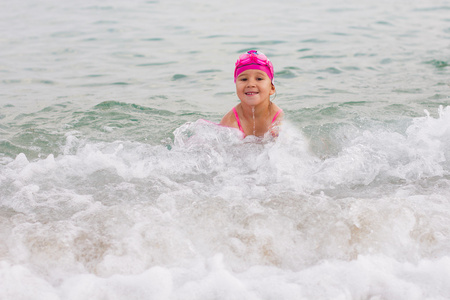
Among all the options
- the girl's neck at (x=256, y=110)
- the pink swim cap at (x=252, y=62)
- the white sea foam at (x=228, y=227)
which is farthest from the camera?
the girl's neck at (x=256, y=110)

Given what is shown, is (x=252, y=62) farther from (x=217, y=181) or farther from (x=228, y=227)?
(x=228, y=227)

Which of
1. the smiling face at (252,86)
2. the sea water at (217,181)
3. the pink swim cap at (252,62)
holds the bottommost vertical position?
the sea water at (217,181)

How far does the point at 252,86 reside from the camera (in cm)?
541

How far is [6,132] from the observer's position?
5.75m

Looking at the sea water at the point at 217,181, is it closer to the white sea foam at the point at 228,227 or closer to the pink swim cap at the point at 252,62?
the white sea foam at the point at 228,227

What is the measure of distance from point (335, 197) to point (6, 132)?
3.83 metres

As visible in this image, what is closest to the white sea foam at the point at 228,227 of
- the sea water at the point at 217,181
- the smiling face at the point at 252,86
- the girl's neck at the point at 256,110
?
the sea water at the point at 217,181

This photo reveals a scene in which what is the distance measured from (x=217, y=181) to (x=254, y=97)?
1.58 metres

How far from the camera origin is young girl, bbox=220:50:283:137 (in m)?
5.42

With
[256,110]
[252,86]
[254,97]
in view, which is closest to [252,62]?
[252,86]

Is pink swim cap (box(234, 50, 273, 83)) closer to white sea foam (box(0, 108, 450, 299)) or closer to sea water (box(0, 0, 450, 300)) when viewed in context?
sea water (box(0, 0, 450, 300))

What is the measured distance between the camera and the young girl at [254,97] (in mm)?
5418

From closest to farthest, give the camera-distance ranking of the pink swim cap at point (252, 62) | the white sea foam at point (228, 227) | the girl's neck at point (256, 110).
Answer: the white sea foam at point (228, 227) → the pink swim cap at point (252, 62) → the girl's neck at point (256, 110)

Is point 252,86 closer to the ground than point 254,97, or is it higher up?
higher up
